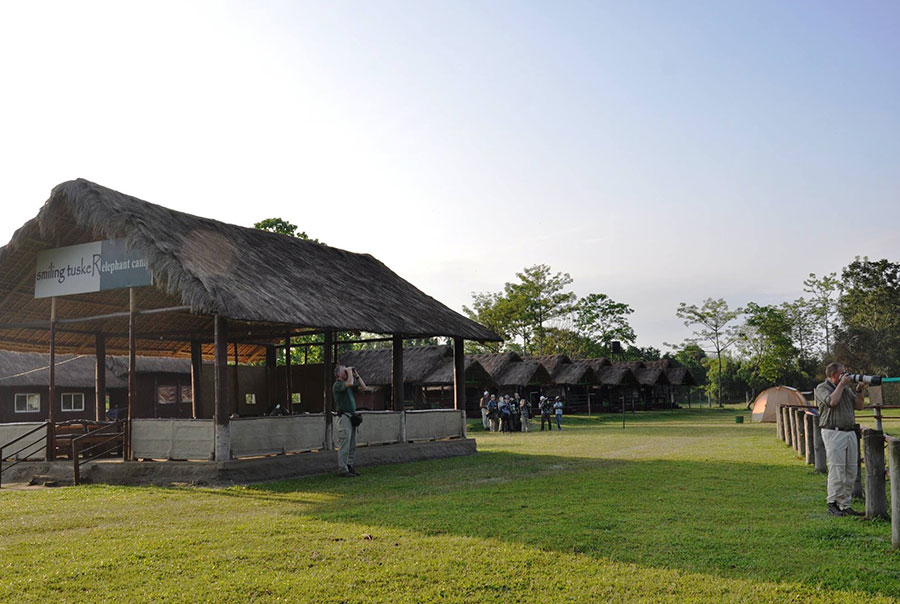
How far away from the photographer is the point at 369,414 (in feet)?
57.0

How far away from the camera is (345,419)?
1448 cm

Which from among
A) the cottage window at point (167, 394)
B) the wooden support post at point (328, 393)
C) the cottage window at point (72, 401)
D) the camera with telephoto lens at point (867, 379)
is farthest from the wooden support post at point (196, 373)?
the cottage window at point (72, 401)

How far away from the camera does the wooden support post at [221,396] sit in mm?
13570

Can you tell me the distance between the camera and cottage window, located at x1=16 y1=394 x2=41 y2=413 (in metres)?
32.8

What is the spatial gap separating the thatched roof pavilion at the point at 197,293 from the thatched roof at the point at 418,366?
17973mm

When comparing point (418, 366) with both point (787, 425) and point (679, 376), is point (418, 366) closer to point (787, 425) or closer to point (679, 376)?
point (787, 425)

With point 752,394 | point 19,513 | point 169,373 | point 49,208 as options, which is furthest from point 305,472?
point 752,394

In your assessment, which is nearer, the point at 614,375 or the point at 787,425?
the point at 787,425

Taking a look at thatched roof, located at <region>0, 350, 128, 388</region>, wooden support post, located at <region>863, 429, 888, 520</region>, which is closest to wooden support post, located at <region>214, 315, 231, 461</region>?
wooden support post, located at <region>863, 429, 888, 520</region>

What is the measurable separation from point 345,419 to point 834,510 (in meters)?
8.34

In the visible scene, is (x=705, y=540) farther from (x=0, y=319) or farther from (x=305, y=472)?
(x=0, y=319)

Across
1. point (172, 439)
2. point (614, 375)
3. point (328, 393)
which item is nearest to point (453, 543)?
Result: point (172, 439)

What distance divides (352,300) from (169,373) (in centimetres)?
2113

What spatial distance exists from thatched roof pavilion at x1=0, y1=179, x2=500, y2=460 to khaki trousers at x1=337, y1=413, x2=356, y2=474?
5.94 feet
